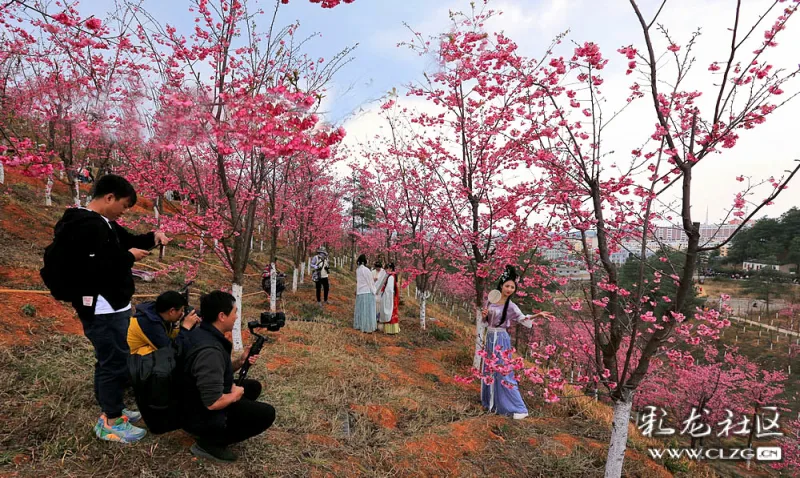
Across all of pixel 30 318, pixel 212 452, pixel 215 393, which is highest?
pixel 215 393

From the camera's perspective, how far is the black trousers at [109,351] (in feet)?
9.06

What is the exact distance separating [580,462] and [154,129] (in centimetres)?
669

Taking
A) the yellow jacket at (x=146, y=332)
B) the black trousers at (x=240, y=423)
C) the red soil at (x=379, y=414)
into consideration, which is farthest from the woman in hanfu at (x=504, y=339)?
the yellow jacket at (x=146, y=332)

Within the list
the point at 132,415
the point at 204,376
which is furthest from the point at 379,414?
the point at 204,376

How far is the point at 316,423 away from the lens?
404 centimetres

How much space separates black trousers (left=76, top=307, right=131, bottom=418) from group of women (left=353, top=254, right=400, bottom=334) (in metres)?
6.48

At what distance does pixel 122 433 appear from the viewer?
3010mm

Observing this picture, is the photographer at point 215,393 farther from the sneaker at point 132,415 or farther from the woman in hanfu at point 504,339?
the woman in hanfu at point 504,339

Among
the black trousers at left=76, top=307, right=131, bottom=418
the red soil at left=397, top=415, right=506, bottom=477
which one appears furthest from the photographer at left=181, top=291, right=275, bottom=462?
the red soil at left=397, top=415, right=506, bottom=477

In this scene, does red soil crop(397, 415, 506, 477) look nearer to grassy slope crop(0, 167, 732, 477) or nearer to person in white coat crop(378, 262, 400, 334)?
grassy slope crop(0, 167, 732, 477)

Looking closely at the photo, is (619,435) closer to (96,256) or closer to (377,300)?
(96,256)

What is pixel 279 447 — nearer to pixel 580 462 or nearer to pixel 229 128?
pixel 229 128

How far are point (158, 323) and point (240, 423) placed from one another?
3.29 ft

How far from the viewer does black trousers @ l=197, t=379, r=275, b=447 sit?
294cm
